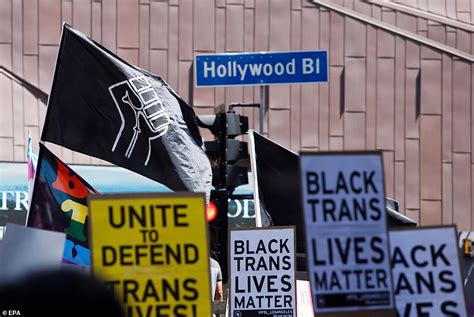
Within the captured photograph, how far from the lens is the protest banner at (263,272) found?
411 inches

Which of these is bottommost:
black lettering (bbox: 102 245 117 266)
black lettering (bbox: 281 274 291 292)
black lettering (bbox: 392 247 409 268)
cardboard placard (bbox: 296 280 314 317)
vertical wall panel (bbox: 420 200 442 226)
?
cardboard placard (bbox: 296 280 314 317)

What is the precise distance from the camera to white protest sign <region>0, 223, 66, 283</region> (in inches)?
243

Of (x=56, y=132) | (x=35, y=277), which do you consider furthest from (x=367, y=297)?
(x=56, y=132)

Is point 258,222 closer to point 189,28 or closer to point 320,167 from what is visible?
point 320,167

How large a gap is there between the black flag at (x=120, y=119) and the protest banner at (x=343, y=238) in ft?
15.4

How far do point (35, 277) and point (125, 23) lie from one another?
18573 mm

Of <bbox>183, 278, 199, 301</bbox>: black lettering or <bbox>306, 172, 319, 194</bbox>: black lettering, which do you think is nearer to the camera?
<bbox>183, 278, 199, 301</bbox>: black lettering

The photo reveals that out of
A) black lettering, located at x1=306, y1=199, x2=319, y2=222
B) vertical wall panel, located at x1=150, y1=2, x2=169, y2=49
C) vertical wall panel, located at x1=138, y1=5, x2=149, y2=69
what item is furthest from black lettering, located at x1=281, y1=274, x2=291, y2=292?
vertical wall panel, located at x1=150, y1=2, x2=169, y2=49

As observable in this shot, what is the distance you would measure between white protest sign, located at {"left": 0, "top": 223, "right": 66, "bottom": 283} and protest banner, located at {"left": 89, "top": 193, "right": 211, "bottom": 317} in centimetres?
45

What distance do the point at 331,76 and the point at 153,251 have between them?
15626 mm

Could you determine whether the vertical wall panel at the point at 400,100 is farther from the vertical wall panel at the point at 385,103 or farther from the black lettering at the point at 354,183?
the black lettering at the point at 354,183

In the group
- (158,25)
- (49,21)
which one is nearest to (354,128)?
(158,25)

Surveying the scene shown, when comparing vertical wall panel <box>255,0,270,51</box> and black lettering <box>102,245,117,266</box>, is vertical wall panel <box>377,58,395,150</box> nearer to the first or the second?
vertical wall panel <box>255,0,270,51</box>

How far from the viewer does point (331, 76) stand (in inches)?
832
